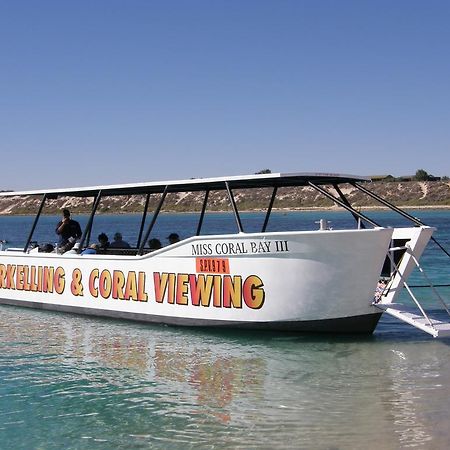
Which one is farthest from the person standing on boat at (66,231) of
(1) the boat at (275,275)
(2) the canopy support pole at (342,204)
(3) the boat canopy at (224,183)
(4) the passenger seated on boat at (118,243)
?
(2) the canopy support pole at (342,204)

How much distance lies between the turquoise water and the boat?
0.44m

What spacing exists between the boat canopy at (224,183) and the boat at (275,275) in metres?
0.02

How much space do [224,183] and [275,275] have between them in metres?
2.24

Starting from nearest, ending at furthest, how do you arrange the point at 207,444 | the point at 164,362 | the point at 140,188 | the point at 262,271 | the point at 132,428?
1. the point at 207,444
2. the point at 132,428
3. the point at 164,362
4. the point at 262,271
5. the point at 140,188

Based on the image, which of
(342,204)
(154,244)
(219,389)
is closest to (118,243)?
(154,244)

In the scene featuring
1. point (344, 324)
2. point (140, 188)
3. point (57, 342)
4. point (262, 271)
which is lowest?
point (57, 342)

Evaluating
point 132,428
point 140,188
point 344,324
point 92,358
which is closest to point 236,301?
point 344,324

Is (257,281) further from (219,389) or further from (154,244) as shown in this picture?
(154,244)

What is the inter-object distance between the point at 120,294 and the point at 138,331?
1.15m

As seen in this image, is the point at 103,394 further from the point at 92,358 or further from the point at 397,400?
the point at 397,400

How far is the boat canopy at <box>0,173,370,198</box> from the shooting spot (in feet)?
41.2

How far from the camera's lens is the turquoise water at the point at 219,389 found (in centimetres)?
755

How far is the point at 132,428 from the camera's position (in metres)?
7.85

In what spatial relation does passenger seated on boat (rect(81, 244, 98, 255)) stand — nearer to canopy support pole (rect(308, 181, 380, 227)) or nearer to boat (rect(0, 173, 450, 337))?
boat (rect(0, 173, 450, 337))
